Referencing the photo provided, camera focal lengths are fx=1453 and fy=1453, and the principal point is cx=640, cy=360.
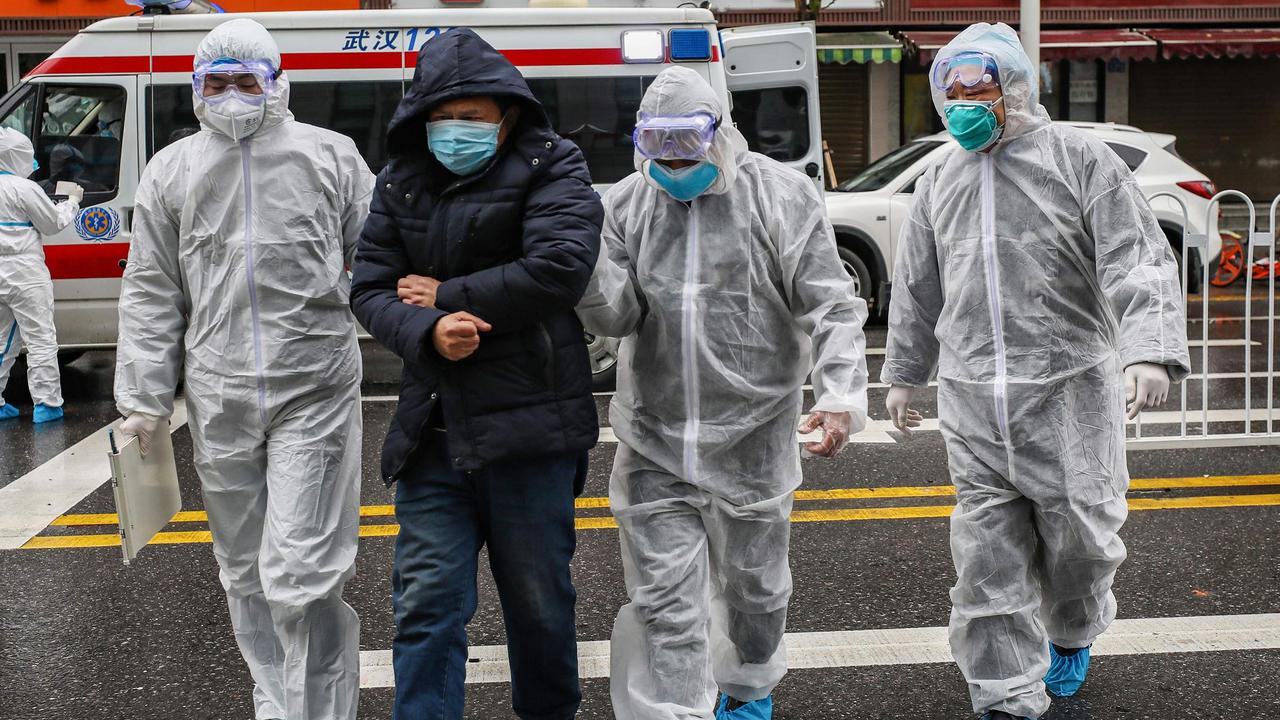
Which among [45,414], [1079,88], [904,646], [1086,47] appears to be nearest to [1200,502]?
[904,646]

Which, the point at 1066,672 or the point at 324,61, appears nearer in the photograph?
the point at 1066,672

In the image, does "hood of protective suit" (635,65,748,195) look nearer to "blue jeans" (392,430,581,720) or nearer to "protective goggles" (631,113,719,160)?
"protective goggles" (631,113,719,160)

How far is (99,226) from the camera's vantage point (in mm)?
9211

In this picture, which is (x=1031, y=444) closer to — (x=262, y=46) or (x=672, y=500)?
(x=672, y=500)

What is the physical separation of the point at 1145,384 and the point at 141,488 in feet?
8.26

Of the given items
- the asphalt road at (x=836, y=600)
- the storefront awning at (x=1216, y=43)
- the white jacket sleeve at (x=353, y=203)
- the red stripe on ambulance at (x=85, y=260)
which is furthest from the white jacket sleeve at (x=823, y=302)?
the storefront awning at (x=1216, y=43)

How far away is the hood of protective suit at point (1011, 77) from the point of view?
3766 mm

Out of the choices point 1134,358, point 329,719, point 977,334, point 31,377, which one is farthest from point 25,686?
point 31,377

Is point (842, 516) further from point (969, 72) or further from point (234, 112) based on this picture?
point (234, 112)

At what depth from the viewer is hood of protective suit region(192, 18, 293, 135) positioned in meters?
3.78

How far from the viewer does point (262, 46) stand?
3842 millimetres

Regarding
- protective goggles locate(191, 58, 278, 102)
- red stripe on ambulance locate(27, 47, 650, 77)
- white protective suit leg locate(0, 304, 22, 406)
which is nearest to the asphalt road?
white protective suit leg locate(0, 304, 22, 406)

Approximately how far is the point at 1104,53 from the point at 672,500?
51.5 ft

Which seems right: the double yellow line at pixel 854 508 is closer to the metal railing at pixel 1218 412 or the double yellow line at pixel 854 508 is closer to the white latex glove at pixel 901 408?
the metal railing at pixel 1218 412
